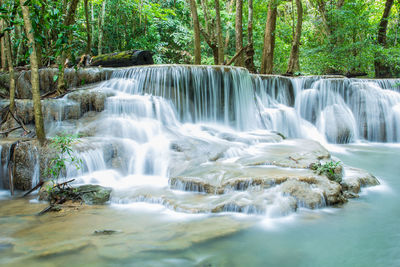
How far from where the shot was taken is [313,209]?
4.44m

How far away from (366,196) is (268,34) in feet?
34.5

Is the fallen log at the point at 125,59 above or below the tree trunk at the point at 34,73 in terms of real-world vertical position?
above

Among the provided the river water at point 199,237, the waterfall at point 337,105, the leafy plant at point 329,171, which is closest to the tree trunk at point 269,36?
the waterfall at point 337,105

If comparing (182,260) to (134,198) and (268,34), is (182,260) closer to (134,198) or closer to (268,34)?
(134,198)

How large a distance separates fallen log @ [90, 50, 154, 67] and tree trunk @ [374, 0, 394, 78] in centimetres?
1053

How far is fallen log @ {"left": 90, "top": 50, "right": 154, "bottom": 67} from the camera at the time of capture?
39.5 feet

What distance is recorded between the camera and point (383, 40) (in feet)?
49.3

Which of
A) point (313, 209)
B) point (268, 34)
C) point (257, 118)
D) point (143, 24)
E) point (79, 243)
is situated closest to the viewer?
point (79, 243)

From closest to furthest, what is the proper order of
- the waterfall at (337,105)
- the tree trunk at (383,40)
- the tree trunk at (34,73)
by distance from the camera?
the tree trunk at (34,73)
the waterfall at (337,105)
the tree trunk at (383,40)

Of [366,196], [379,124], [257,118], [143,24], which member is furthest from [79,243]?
[143,24]

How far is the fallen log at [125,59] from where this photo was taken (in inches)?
474

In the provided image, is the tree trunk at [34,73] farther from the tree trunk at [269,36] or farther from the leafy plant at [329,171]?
the tree trunk at [269,36]

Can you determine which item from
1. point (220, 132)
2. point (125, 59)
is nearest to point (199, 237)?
point (220, 132)

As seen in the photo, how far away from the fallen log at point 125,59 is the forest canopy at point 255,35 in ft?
3.41
